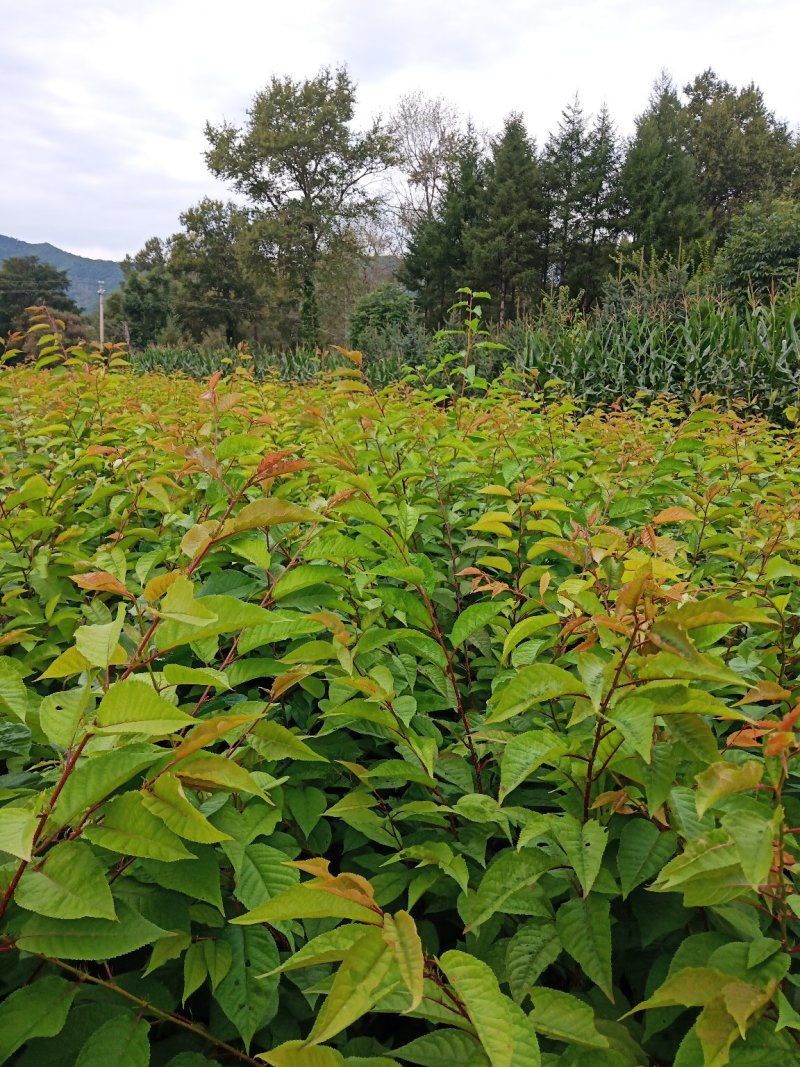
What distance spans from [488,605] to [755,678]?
19.5 inches

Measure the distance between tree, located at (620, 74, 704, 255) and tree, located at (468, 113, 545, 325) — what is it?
4531 mm

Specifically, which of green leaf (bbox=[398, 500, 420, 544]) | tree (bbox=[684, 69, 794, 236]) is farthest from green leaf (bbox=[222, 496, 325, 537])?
tree (bbox=[684, 69, 794, 236])

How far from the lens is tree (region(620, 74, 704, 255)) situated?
33.0 metres

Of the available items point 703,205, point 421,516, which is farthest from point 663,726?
point 703,205

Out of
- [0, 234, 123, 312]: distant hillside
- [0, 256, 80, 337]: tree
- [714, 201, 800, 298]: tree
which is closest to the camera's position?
[714, 201, 800, 298]: tree

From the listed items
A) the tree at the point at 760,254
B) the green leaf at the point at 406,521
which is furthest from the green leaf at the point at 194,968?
the tree at the point at 760,254

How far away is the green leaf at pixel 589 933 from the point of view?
82cm

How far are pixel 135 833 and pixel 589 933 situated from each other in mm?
558

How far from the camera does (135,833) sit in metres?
0.71

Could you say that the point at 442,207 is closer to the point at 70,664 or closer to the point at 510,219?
the point at 510,219

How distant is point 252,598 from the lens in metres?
1.38

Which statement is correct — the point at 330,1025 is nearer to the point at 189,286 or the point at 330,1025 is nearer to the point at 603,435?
the point at 603,435

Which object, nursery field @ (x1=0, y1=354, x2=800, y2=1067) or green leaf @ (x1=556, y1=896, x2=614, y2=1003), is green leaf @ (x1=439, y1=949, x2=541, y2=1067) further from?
green leaf @ (x1=556, y1=896, x2=614, y2=1003)

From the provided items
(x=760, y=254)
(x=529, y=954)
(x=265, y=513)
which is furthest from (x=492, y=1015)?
(x=760, y=254)
